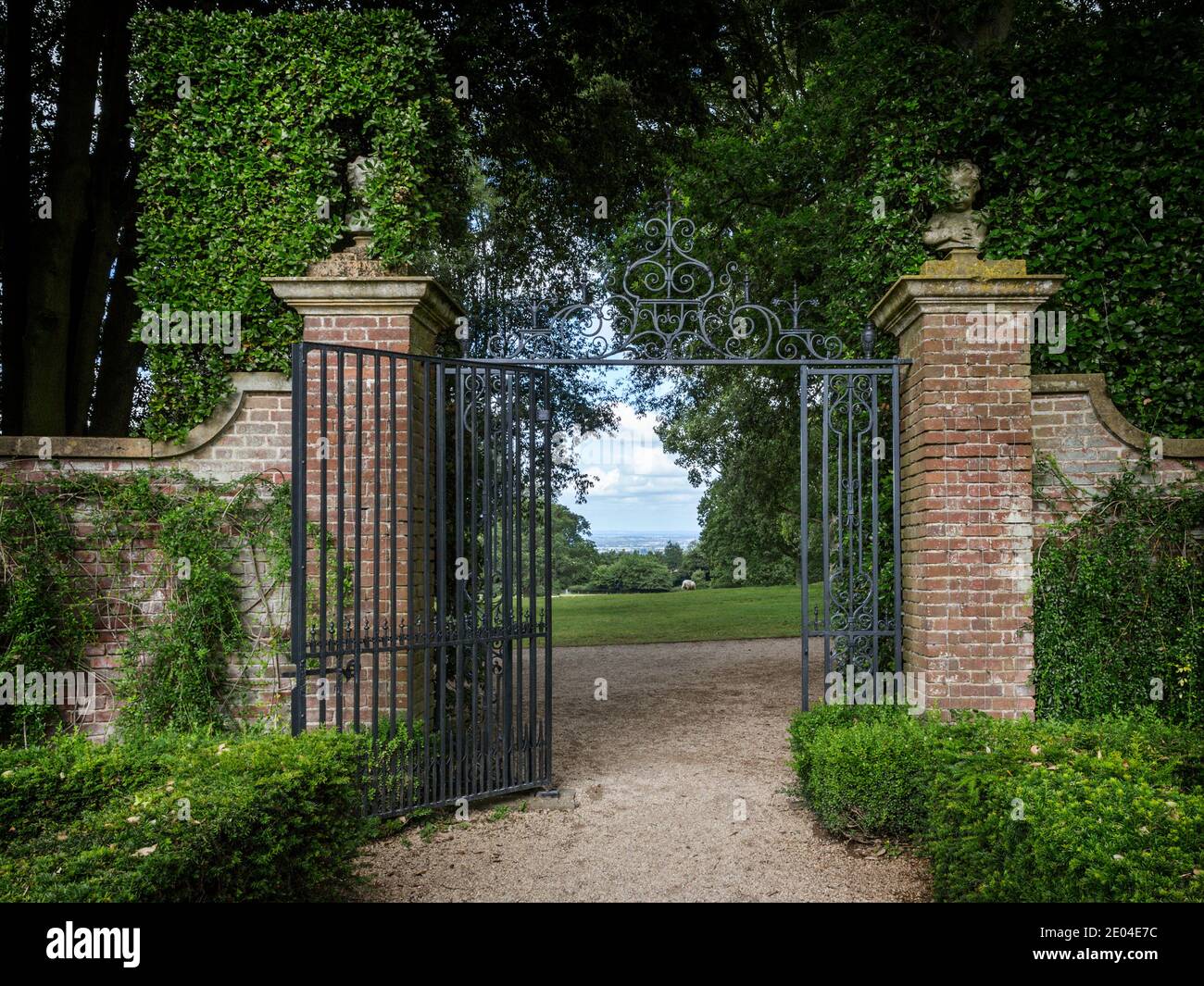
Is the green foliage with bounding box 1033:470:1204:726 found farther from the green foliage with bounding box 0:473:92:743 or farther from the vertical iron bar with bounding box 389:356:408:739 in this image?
the green foliage with bounding box 0:473:92:743

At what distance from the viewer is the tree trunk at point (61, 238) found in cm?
668

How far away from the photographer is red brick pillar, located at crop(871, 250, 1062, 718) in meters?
5.00

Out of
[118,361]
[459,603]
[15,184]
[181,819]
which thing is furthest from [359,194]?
[15,184]

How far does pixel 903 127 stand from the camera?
5590mm

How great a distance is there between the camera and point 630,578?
86.4 feet

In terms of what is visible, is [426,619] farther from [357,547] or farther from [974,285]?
[974,285]

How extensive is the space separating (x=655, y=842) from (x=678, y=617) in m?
13.8

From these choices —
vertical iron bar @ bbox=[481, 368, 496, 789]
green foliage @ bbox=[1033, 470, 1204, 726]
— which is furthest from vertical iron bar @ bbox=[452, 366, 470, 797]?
green foliage @ bbox=[1033, 470, 1204, 726]

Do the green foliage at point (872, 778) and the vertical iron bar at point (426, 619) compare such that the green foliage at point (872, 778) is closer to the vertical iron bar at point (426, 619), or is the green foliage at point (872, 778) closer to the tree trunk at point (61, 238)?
the vertical iron bar at point (426, 619)

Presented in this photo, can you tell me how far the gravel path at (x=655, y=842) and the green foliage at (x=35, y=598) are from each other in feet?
8.13

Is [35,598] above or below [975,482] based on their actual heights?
below

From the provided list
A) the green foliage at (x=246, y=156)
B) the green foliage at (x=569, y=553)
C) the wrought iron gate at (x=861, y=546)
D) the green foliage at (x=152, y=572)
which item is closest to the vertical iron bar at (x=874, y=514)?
the wrought iron gate at (x=861, y=546)

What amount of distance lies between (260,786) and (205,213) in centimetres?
410
